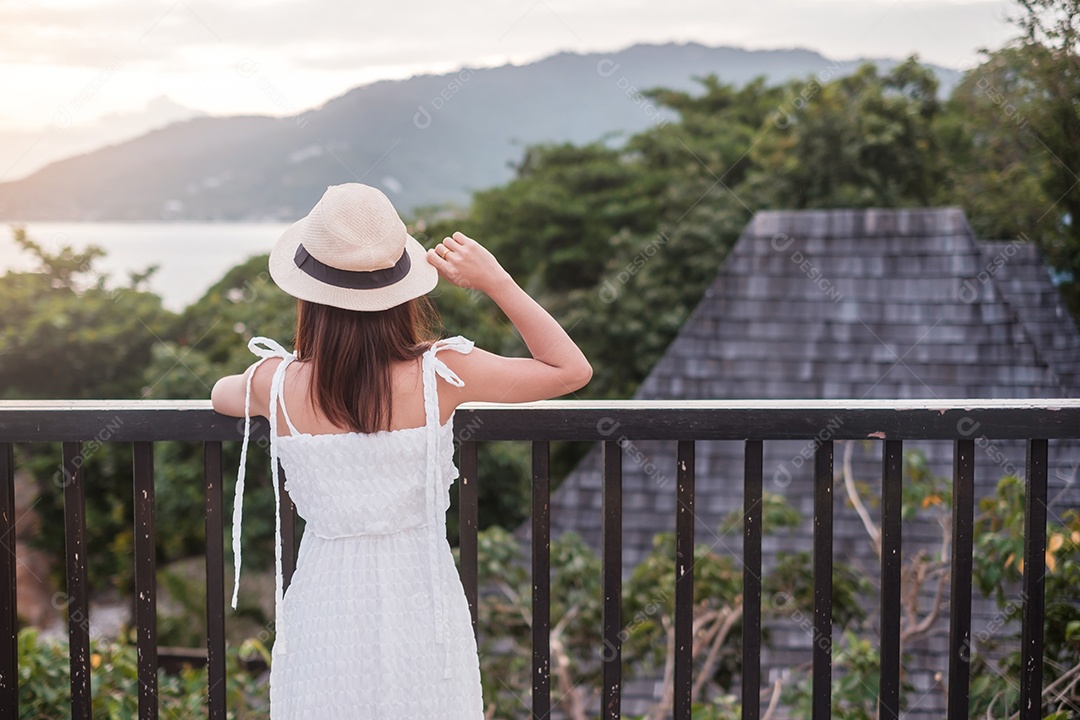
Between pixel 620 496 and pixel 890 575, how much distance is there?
49cm

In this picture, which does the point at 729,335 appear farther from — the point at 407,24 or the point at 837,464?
the point at 407,24

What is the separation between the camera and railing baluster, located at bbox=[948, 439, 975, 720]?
1513mm

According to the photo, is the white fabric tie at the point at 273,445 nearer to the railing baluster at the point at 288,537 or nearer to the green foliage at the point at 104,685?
the railing baluster at the point at 288,537

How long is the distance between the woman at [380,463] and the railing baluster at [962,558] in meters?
0.71

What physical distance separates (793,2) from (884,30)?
5.34 metres

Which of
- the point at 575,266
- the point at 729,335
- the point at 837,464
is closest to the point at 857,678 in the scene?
the point at 837,464

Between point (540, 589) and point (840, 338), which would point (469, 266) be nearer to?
point (540, 589)

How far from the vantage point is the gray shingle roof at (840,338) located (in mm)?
5785

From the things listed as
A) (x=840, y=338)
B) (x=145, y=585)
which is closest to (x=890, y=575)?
(x=145, y=585)

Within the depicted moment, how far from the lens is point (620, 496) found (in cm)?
150

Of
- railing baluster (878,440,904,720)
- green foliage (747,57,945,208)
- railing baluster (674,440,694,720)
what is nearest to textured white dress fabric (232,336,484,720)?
railing baluster (674,440,694,720)

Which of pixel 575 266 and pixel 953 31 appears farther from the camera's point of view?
pixel 575 266

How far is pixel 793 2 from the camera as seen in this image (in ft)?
57.4

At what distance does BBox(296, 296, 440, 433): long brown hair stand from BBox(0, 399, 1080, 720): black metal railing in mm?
249
